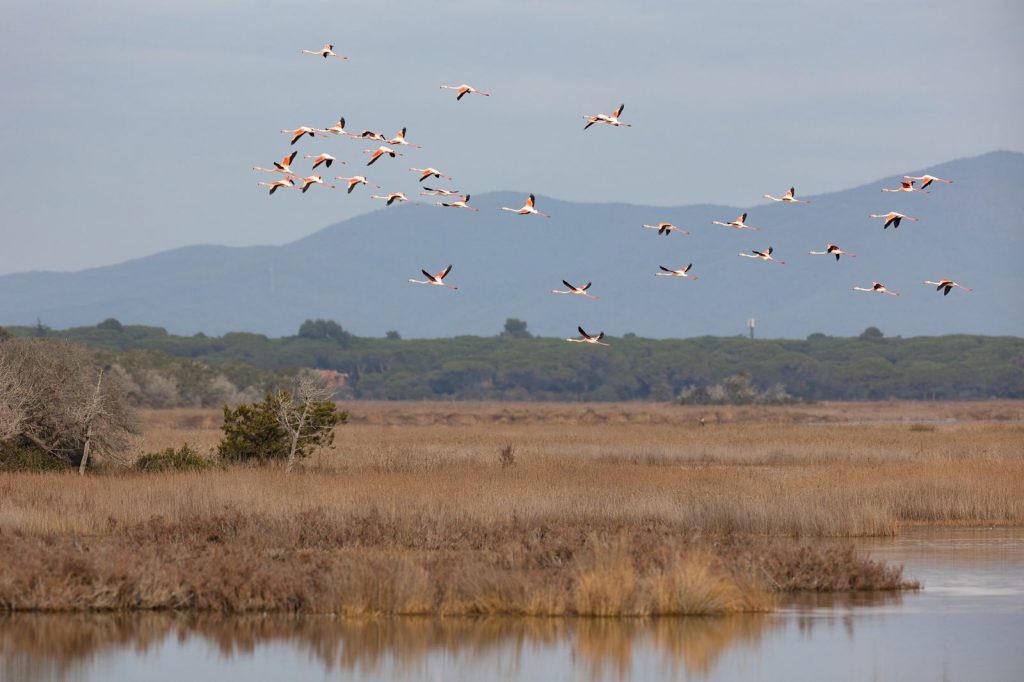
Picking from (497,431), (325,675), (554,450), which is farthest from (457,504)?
(497,431)

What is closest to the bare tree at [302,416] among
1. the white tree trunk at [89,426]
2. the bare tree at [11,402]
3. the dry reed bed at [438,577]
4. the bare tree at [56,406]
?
the bare tree at [56,406]

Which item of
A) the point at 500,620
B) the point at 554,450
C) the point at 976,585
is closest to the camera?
the point at 500,620

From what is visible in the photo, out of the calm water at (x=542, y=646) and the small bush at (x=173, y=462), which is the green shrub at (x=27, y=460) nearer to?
the small bush at (x=173, y=462)

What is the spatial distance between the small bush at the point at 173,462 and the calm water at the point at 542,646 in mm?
13572

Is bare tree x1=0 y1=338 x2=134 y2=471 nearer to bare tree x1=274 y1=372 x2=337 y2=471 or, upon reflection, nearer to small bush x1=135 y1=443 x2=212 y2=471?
small bush x1=135 y1=443 x2=212 y2=471

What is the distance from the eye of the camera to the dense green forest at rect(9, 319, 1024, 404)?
149 m

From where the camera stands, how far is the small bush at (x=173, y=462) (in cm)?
3703

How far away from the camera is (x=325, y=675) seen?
66.9ft

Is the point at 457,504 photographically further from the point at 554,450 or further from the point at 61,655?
the point at 554,450

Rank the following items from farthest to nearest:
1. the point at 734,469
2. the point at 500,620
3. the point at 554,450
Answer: the point at 554,450, the point at 734,469, the point at 500,620

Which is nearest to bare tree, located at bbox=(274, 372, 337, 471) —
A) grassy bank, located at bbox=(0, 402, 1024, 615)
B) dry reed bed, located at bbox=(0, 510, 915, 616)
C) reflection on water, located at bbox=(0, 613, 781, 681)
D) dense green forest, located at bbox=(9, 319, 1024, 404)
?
grassy bank, located at bbox=(0, 402, 1024, 615)

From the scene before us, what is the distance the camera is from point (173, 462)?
37.3 m

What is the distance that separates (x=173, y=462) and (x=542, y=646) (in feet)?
57.3

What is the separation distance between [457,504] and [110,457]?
36.1 ft
